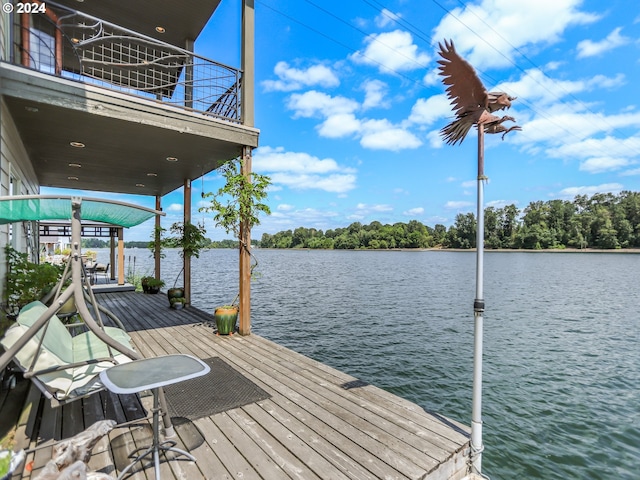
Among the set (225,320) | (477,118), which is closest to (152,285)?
Answer: (225,320)

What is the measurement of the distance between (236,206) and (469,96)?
377cm

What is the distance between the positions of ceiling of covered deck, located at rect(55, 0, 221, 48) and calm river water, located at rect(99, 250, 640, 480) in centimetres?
705

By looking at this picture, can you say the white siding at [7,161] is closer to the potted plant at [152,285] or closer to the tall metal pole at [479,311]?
the tall metal pole at [479,311]

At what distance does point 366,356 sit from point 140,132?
585cm

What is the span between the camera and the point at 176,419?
8.82 feet

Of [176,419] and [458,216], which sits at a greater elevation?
[458,216]

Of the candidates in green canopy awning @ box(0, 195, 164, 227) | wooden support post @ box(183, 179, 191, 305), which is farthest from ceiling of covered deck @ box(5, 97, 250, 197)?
green canopy awning @ box(0, 195, 164, 227)

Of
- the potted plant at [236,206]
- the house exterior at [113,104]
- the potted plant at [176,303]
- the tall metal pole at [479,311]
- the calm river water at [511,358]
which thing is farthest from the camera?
the potted plant at [176,303]

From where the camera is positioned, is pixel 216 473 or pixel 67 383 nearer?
pixel 216 473

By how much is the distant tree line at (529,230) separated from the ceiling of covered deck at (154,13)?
47.0 meters

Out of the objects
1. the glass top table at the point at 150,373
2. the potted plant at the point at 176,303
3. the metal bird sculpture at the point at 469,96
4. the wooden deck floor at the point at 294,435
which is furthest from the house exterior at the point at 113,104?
the metal bird sculpture at the point at 469,96

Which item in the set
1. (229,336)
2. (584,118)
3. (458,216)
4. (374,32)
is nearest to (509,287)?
(584,118)

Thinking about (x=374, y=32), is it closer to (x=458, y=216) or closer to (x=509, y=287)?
(x=509, y=287)

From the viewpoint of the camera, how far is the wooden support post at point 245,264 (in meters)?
5.26
